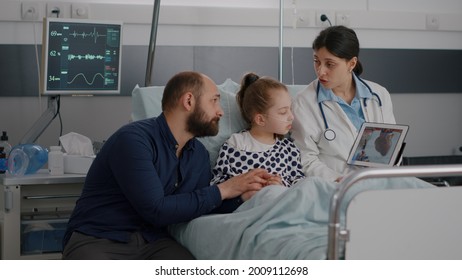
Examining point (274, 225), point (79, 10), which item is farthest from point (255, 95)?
point (79, 10)

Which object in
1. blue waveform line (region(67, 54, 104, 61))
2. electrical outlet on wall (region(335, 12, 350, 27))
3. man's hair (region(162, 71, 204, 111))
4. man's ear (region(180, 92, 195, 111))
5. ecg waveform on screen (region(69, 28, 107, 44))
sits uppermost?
electrical outlet on wall (region(335, 12, 350, 27))

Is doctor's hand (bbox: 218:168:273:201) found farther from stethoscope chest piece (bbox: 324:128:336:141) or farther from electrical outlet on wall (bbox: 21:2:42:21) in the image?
electrical outlet on wall (bbox: 21:2:42:21)

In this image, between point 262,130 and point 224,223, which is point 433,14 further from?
point 224,223

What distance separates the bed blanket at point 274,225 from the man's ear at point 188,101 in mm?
410

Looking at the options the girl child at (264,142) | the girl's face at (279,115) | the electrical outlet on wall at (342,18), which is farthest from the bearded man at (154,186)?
the electrical outlet on wall at (342,18)

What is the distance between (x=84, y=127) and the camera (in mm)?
4590

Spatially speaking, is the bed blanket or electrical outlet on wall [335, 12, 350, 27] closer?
the bed blanket

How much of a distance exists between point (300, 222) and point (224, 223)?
0.28 metres

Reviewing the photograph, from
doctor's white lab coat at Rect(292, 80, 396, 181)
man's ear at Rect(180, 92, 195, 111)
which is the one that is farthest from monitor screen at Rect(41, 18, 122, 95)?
man's ear at Rect(180, 92, 195, 111)

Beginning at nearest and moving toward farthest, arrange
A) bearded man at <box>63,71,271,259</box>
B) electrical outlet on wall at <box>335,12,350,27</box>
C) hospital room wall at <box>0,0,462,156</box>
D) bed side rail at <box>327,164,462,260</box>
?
1. bed side rail at <box>327,164,462,260</box>
2. bearded man at <box>63,71,271,259</box>
3. hospital room wall at <box>0,0,462,156</box>
4. electrical outlet on wall at <box>335,12,350,27</box>

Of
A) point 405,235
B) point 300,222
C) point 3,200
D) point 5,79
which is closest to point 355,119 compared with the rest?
point 300,222

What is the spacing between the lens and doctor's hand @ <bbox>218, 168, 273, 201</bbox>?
2873 millimetres

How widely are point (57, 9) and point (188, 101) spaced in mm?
1807

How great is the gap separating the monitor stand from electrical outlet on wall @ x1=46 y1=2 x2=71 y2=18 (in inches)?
25.3
